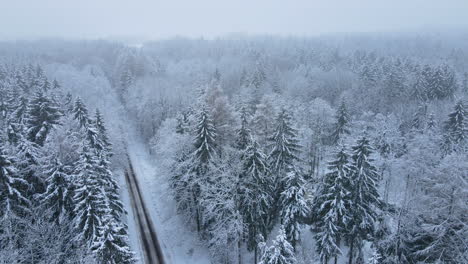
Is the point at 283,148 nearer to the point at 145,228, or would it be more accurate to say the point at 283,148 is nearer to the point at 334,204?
the point at 334,204

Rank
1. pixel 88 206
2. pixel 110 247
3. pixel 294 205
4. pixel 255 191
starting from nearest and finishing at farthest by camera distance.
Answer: pixel 110 247 < pixel 88 206 < pixel 294 205 < pixel 255 191

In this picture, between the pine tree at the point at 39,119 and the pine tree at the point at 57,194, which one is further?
the pine tree at the point at 39,119

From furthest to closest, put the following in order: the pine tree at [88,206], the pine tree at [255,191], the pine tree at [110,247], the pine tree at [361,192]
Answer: the pine tree at [255,191], the pine tree at [361,192], the pine tree at [88,206], the pine tree at [110,247]

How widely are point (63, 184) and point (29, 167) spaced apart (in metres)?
3.50

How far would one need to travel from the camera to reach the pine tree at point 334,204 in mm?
21562

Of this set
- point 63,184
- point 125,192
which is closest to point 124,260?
point 63,184

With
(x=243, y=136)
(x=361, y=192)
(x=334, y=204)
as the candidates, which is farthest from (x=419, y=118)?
(x=243, y=136)

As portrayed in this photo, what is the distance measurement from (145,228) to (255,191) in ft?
49.3

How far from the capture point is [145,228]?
31188 millimetres

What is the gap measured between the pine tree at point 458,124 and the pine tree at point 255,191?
88.2ft

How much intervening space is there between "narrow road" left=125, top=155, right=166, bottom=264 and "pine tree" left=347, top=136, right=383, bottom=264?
1741 centimetres

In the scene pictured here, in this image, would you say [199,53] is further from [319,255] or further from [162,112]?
[319,255]

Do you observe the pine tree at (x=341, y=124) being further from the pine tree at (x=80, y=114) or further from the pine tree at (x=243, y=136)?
the pine tree at (x=80, y=114)

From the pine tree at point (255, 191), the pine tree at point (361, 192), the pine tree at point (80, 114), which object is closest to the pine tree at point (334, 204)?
the pine tree at point (361, 192)
